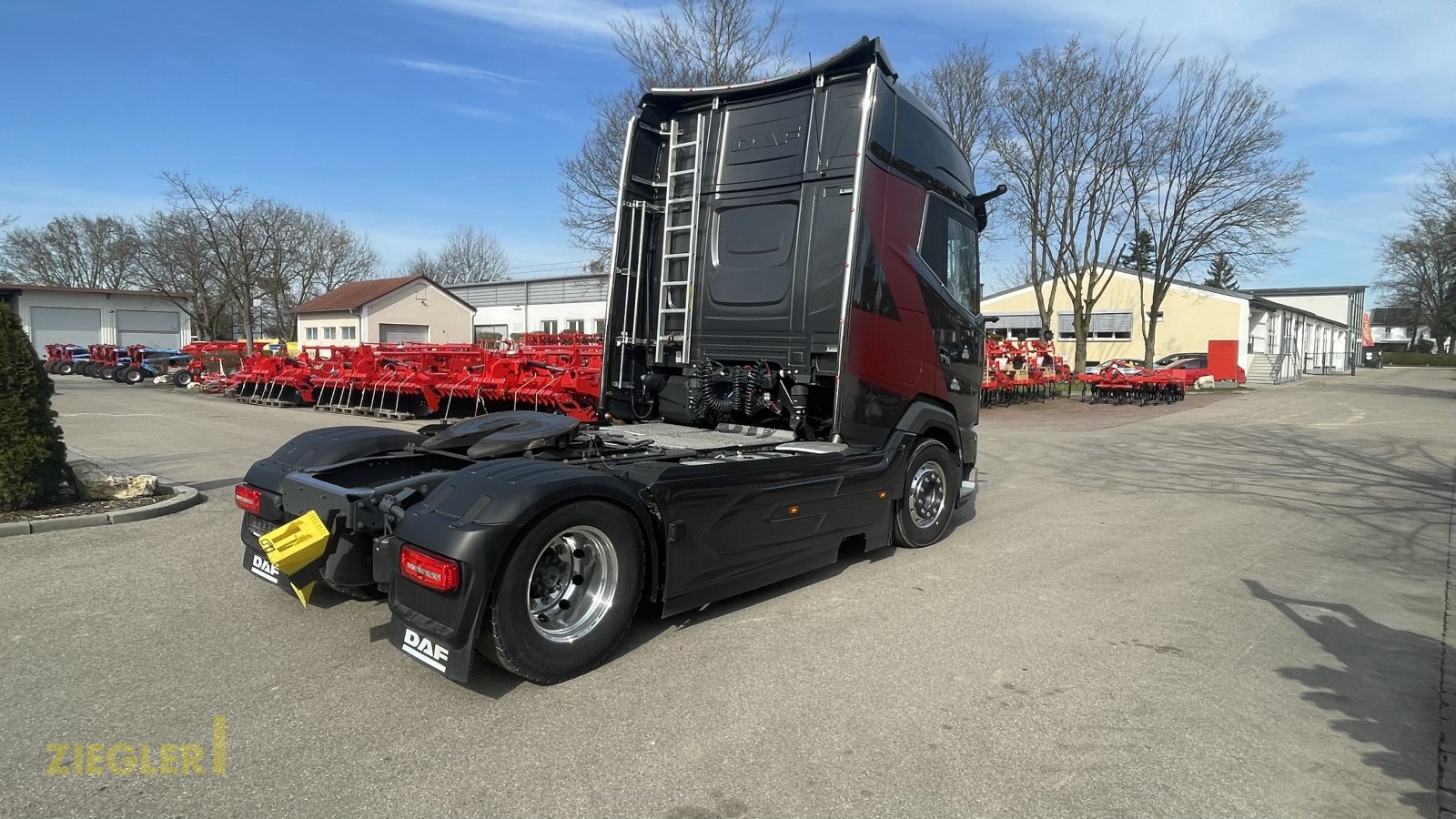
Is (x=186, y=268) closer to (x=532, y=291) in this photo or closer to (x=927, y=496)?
(x=532, y=291)

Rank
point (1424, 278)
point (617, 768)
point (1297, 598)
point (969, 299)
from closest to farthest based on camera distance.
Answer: point (617, 768), point (1297, 598), point (969, 299), point (1424, 278)

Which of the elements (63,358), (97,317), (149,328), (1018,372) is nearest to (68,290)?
(97,317)

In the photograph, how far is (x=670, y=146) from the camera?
6836 mm

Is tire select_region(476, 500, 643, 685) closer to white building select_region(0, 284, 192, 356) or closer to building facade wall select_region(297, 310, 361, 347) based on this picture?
building facade wall select_region(297, 310, 361, 347)

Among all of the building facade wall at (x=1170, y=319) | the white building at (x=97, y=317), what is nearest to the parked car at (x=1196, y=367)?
the building facade wall at (x=1170, y=319)

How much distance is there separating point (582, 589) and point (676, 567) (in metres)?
0.50

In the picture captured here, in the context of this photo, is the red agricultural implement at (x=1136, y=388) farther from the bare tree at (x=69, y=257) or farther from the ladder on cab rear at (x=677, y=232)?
the bare tree at (x=69, y=257)

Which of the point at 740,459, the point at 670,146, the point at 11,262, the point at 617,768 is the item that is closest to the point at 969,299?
the point at 670,146

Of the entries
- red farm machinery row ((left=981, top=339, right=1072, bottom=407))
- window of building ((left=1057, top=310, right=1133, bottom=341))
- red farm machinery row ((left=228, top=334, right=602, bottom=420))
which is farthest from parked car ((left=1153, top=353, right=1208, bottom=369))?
red farm machinery row ((left=228, top=334, right=602, bottom=420))

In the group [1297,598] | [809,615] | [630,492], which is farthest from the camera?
[1297,598]

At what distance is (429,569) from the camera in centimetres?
346

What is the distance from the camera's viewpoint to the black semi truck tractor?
3688 millimetres

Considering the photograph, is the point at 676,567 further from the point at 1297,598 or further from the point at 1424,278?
the point at 1424,278

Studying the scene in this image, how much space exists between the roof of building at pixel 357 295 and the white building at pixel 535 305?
5.17m
